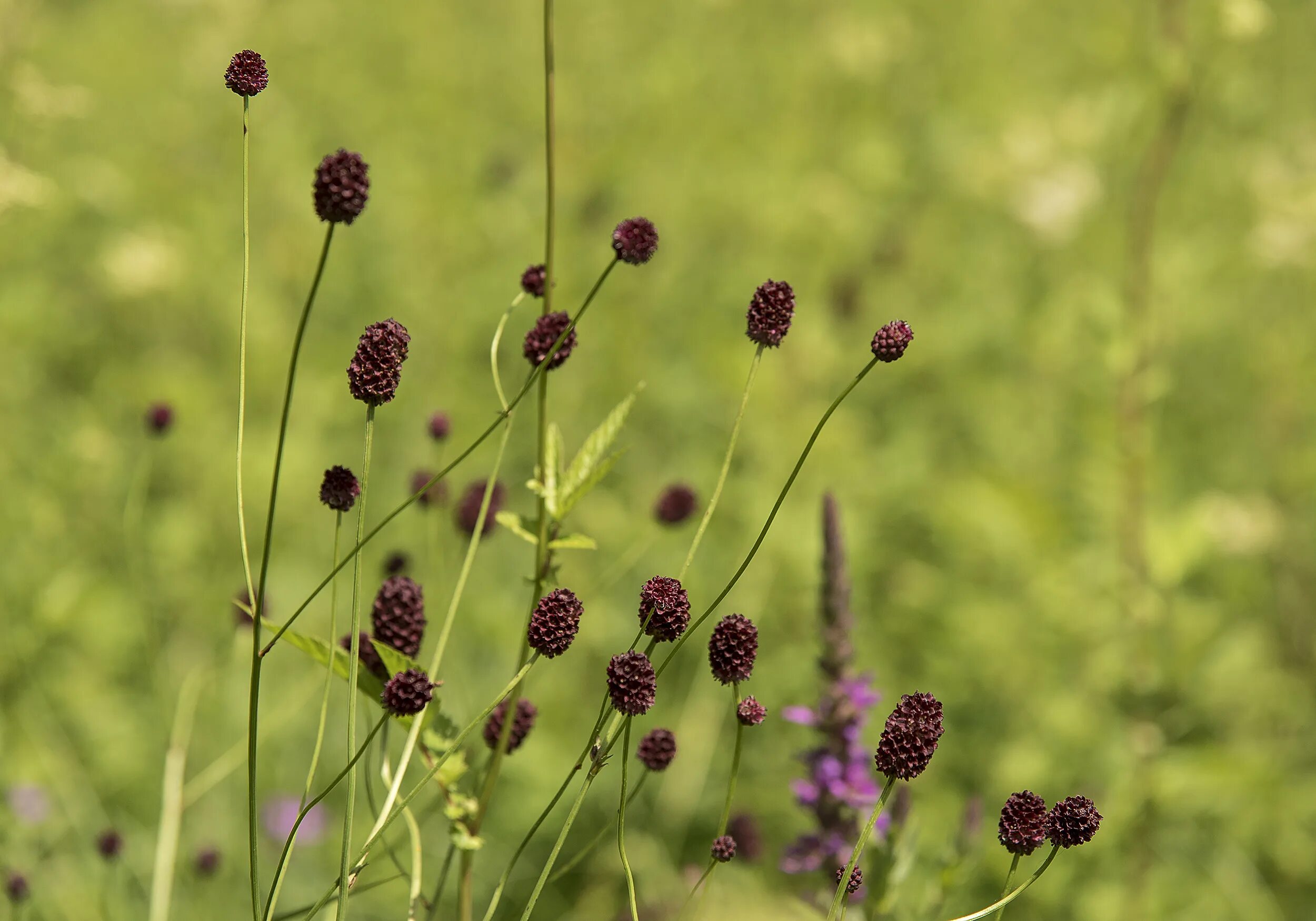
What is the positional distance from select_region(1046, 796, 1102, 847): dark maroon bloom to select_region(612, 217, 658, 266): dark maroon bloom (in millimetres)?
618

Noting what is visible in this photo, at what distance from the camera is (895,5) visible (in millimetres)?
5527

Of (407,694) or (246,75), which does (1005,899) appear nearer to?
(407,694)

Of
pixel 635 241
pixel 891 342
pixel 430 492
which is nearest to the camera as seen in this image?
pixel 891 342

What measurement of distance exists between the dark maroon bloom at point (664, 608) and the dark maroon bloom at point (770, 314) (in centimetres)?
24

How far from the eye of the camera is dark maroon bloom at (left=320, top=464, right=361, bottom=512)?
1.00 metres

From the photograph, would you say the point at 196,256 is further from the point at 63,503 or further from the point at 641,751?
the point at 641,751

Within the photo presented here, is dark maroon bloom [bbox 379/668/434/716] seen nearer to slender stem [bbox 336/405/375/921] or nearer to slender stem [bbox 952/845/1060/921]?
slender stem [bbox 336/405/375/921]

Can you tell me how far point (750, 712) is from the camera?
3.12 feet

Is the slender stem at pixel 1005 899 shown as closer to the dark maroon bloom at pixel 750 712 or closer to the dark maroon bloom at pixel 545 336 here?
the dark maroon bloom at pixel 750 712

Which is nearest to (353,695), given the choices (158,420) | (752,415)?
(158,420)

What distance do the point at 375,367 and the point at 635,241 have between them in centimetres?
31

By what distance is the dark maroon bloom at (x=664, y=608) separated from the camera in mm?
915

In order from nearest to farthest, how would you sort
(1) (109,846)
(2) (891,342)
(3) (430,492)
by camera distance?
(2) (891,342) < (3) (430,492) < (1) (109,846)

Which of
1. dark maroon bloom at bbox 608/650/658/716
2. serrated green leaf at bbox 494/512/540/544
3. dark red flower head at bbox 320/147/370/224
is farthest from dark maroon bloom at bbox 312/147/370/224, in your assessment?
dark maroon bloom at bbox 608/650/658/716
